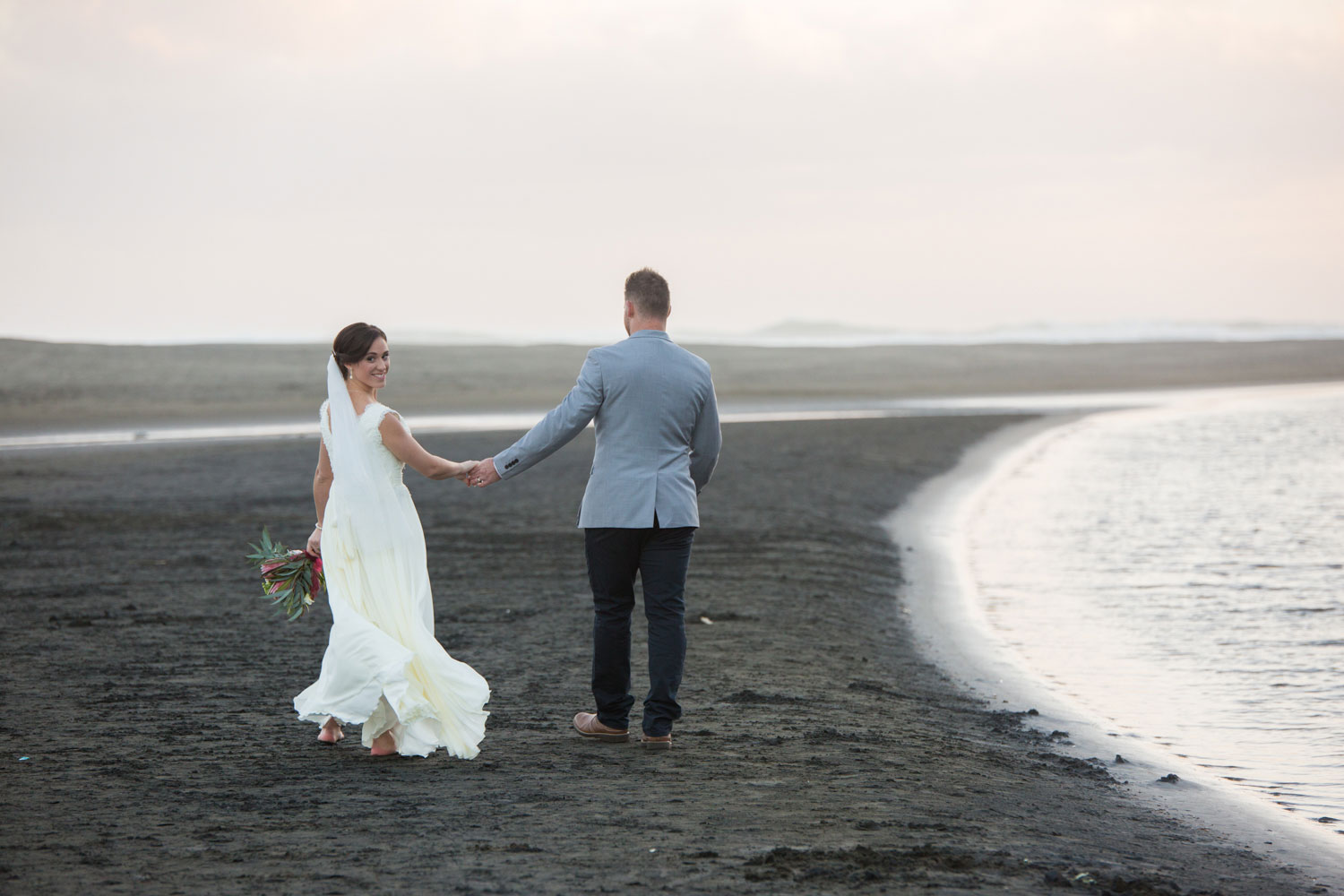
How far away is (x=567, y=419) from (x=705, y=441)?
62 centimetres

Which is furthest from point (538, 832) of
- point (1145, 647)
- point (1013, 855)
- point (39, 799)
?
point (1145, 647)

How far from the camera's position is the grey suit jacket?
527cm

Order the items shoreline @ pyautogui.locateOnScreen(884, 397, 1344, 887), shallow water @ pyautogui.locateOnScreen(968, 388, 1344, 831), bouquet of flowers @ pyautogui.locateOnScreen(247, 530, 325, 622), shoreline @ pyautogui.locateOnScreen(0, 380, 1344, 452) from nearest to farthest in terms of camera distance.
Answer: shoreline @ pyautogui.locateOnScreen(884, 397, 1344, 887)
bouquet of flowers @ pyautogui.locateOnScreen(247, 530, 325, 622)
shallow water @ pyautogui.locateOnScreen(968, 388, 1344, 831)
shoreline @ pyautogui.locateOnScreen(0, 380, 1344, 452)

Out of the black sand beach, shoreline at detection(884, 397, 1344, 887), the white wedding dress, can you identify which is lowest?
shoreline at detection(884, 397, 1344, 887)

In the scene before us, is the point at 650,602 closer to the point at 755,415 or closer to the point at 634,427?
the point at 634,427

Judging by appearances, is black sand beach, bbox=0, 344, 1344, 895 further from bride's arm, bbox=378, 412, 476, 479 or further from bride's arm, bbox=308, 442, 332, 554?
bride's arm, bbox=378, 412, 476, 479

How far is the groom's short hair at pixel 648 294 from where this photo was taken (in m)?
5.38

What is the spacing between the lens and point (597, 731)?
5.62 meters

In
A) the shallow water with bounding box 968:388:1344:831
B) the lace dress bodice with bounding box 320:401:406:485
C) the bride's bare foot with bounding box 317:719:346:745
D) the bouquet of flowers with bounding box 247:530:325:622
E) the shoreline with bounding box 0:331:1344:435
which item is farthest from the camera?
the shoreline with bounding box 0:331:1344:435

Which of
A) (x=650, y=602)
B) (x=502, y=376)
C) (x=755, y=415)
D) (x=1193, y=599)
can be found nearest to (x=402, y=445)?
(x=650, y=602)

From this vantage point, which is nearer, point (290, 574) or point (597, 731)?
point (597, 731)

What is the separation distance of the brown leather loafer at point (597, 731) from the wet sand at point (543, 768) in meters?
0.10

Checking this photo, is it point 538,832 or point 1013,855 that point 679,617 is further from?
point 1013,855

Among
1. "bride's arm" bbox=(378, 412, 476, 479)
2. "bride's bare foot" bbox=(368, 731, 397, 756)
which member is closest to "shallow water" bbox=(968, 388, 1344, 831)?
"bride's bare foot" bbox=(368, 731, 397, 756)
